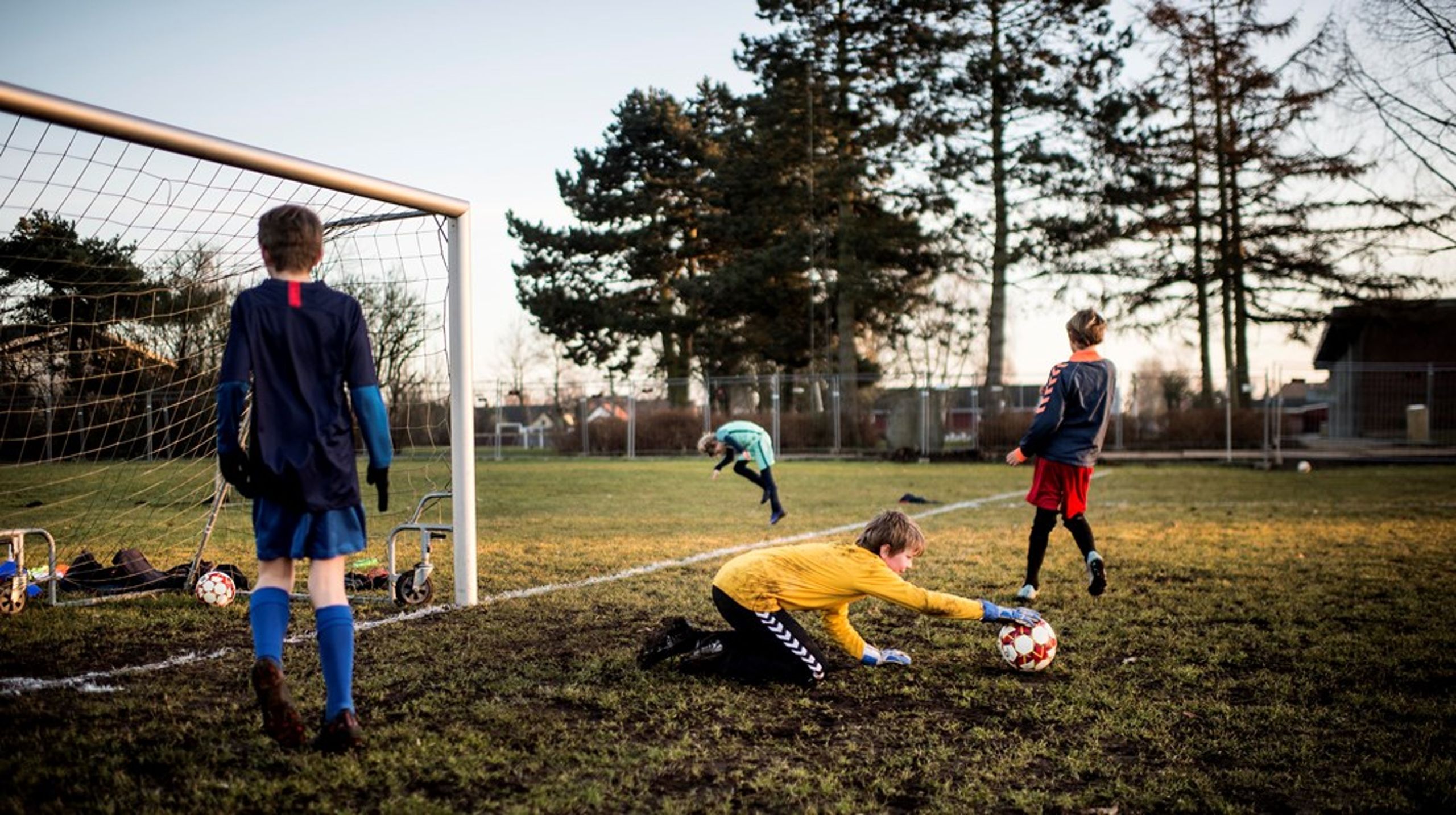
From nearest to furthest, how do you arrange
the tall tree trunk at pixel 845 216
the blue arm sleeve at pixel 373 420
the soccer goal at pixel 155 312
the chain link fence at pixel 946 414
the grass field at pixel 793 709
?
the grass field at pixel 793 709 → the blue arm sleeve at pixel 373 420 → the soccer goal at pixel 155 312 → the chain link fence at pixel 946 414 → the tall tree trunk at pixel 845 216

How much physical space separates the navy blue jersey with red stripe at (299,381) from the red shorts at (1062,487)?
13.7 feet

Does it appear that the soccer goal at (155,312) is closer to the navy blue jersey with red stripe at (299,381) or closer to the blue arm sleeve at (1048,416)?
the navy blue jersey with red stripe at (299,381)

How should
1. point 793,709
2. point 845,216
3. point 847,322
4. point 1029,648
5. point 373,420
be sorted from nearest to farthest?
point 373,420 < point 793,709 < point 1029,648 < point 845,216 < point 847,322

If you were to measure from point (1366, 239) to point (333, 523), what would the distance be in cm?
2689

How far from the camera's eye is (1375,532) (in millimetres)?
9242

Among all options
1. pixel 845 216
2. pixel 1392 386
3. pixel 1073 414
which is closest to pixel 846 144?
pixel 845 216

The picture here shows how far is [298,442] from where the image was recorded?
3.07 m

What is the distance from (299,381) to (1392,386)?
94.2 ft

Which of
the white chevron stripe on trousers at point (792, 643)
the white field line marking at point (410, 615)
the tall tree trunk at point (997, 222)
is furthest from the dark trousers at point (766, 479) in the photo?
the tall tree trunk at point (997, 222)

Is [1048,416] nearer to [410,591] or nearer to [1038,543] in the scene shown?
[1038,543]

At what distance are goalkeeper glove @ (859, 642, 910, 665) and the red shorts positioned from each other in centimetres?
189

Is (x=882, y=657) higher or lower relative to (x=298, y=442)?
lower

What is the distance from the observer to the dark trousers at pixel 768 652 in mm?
4035

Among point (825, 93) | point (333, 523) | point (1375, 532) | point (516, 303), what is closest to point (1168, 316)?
point (825, 93)
